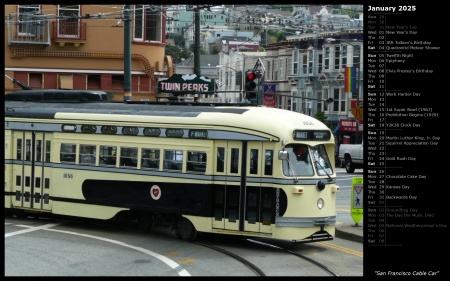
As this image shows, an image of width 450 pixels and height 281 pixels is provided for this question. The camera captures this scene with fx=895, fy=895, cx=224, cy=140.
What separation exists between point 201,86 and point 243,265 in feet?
39.8

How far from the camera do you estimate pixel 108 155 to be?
805 inches

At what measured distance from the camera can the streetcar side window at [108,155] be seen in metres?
20.3

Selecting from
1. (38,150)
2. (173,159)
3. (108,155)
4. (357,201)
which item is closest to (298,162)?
(173,159)

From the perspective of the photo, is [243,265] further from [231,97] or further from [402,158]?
[231,97]

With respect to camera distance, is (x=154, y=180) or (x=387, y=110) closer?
(x=387, y=110)

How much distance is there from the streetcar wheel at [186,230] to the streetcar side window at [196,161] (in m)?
1.20

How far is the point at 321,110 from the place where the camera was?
58.5 m

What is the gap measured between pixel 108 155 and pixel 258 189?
4.11 meters

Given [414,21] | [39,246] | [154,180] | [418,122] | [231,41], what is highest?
[231,41]

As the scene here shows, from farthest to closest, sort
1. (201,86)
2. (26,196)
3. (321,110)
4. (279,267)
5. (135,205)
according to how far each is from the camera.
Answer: (321,110) → (201,86) → (26,196) → (135,205) → (279,267)

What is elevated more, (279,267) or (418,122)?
(418,122)

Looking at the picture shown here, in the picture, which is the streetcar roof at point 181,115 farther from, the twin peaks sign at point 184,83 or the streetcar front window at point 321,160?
the twin peaks sign at point 184,83

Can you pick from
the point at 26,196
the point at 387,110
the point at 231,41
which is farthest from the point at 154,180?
the point at 231,41

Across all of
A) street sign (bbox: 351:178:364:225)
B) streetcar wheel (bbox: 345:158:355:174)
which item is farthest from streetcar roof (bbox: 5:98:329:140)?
streetcar wheel (bbox: 345:158:355:174)
